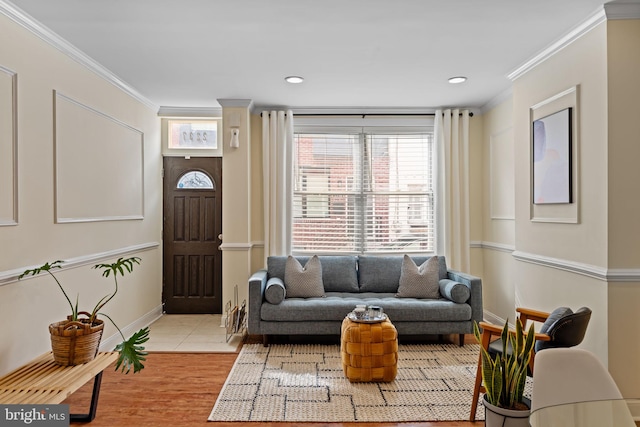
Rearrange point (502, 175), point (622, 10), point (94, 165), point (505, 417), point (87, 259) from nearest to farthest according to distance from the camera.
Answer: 1. point (505, 417)
2. point (622, 10)
3. point (87, 259)
4. point (94, 165)
5. point (502, 175)

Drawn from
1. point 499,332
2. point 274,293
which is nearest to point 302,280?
point 274,293

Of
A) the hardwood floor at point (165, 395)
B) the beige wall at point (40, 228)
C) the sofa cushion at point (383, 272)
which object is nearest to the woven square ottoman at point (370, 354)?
the hardwood floor at point (165, 395)

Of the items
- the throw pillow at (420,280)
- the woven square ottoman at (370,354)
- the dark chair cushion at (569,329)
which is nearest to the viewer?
the dark chair cushion at (569,329)

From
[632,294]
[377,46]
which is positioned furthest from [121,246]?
[632,294]

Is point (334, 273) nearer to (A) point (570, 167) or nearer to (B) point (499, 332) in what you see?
(B) point (499, 332)

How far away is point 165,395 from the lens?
3.15m

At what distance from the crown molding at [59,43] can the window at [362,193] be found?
2.09 metres

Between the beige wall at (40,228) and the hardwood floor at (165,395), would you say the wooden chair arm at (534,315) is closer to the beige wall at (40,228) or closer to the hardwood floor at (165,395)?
the hardwood floor at (165,395)

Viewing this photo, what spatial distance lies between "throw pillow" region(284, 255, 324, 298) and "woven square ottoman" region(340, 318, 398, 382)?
4.01ft

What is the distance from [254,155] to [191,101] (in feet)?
3.10

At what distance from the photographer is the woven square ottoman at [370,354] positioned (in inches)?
132

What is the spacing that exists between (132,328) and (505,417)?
12.5 feet

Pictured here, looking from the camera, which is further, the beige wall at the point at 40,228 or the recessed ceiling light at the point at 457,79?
the recessed ceiling light at the point at 457,79

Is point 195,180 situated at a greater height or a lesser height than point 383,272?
greater
